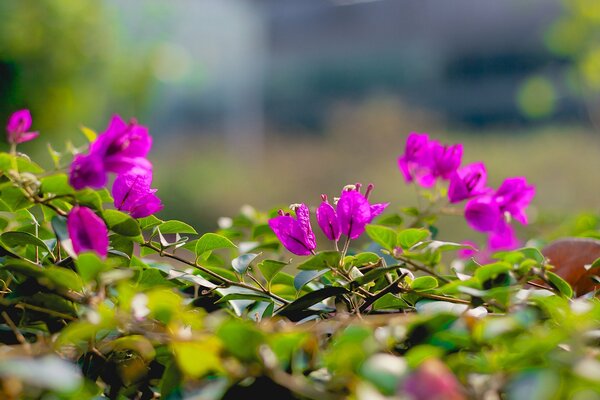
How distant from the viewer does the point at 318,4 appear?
11.6 m

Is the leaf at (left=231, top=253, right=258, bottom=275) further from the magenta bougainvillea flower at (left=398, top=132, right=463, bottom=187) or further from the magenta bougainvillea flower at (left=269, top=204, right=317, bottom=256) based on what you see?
the magenta bougainvillea flower at (left=398, top=132, right=463, bottom=187)

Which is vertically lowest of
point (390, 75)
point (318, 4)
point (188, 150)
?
point (188, 150)

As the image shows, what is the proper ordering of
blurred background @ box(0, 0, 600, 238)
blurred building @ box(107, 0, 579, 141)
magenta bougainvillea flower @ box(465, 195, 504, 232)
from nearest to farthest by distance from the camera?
magenta bougainvillea flower @ box(465, 195, 504, 232) → blurred background @ box(0, 0, 600, 238) → blurred building @ box(107, 0, 579, 141)

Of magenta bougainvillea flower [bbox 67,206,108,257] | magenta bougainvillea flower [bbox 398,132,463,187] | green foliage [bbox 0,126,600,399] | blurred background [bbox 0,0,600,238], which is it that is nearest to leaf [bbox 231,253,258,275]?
green foliage [bbox 0,126,600,399]

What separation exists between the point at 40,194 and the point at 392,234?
0.20 meters

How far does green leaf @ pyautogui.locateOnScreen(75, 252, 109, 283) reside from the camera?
35cm

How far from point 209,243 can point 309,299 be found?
0.10 m

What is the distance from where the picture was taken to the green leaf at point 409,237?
45 centimetres

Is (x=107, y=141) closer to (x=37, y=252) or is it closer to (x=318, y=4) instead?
(x=37, y=252)

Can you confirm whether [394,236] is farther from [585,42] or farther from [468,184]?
[585,42]

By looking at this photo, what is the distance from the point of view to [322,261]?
437 mm

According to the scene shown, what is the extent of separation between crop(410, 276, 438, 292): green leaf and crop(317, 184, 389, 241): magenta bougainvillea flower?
0.05 m

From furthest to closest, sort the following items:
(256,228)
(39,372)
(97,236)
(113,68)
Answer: (113,68)
(256,228)
(97,236)
(39,372)

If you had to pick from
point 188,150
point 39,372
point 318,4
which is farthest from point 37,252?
point 318,4
